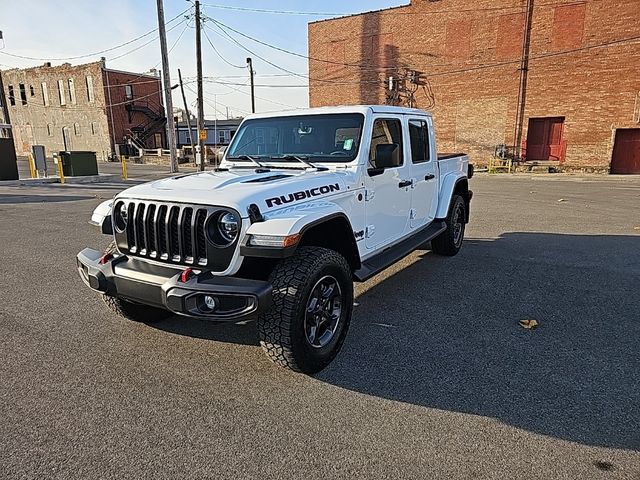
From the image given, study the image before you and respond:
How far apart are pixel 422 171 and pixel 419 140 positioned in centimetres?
37

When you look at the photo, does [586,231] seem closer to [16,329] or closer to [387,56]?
[16,329]

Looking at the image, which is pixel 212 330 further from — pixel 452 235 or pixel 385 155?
pixel 452 235

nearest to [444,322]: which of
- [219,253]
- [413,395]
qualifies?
[413,395]

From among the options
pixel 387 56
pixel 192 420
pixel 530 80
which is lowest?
pixel 192 420

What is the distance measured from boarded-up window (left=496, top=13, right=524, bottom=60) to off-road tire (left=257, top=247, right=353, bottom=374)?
24208mm

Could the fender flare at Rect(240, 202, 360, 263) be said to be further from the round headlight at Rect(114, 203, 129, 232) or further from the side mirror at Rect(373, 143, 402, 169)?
the round headlight at Rect(114, 203, 129, 232)

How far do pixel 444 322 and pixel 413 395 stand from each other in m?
1.26

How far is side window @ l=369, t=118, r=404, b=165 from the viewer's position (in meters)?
4.10

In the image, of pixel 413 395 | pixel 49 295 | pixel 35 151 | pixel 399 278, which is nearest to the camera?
pixel 413 395

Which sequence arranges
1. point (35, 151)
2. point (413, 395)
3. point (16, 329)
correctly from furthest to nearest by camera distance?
point (35, 151) < point (16, 329) < point (413, 395)

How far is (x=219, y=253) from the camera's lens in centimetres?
291

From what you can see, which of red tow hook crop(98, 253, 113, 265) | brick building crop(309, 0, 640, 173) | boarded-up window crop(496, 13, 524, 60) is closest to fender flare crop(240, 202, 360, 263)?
red tow hook crop(98, 253, 113, 265)

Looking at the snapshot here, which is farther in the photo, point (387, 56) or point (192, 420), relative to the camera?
point (387, 56)

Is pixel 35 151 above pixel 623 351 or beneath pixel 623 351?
above
